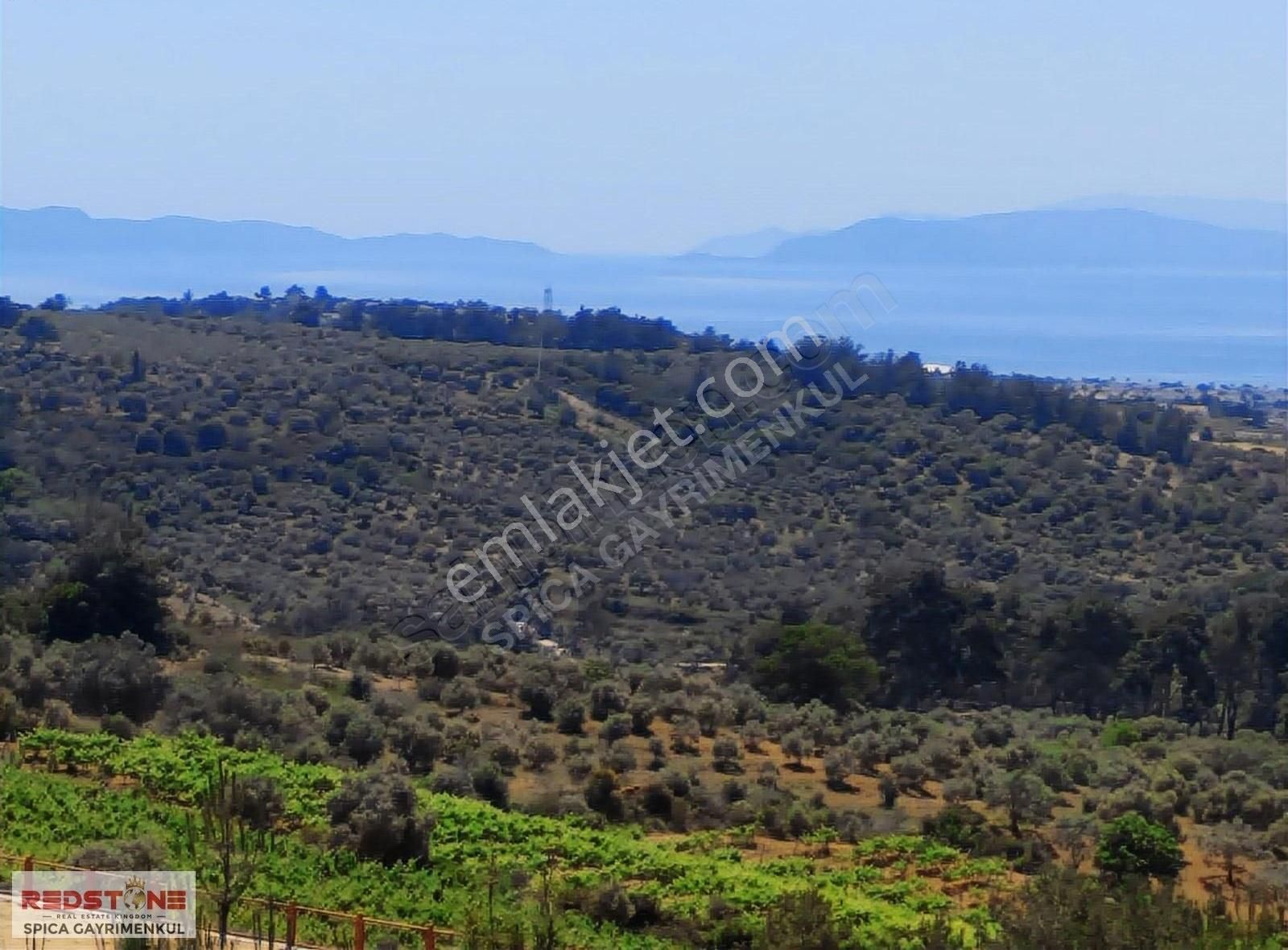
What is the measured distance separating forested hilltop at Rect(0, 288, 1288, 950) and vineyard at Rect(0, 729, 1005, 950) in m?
0.06

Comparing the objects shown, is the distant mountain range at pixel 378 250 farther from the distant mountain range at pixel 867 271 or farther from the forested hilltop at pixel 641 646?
the forested hilltop at pixel 641 646

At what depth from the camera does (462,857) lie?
1315 centimetres

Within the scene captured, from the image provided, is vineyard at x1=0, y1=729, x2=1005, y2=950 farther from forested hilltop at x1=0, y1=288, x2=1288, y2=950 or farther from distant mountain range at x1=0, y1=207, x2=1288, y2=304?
distant mountain range at x1=0, y1=207, x2=1288, y2=304

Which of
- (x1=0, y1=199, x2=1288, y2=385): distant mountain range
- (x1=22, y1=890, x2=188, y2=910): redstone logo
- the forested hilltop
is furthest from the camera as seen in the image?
(x1=0, y1=199, x2=1288, y2=385): distant mountain range

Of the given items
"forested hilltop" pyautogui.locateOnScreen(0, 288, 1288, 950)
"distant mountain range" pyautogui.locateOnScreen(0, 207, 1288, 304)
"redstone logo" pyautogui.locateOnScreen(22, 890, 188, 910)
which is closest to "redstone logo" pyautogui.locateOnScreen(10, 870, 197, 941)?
"redstone logo" pyautogui.locateOnScreen(22, 890, 188, 910)

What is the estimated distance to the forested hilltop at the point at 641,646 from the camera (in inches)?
501

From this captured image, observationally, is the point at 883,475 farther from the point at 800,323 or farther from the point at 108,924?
the point at 108,924

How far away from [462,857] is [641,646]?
23.2 m

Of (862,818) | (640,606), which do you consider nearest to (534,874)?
(862,818)

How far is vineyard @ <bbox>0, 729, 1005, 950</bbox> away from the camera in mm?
11367

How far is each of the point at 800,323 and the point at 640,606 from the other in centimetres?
1911

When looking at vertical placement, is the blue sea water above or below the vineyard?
above

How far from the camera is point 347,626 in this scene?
3328cm

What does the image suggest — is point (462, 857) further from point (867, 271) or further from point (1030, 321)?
point (1030, 321)
